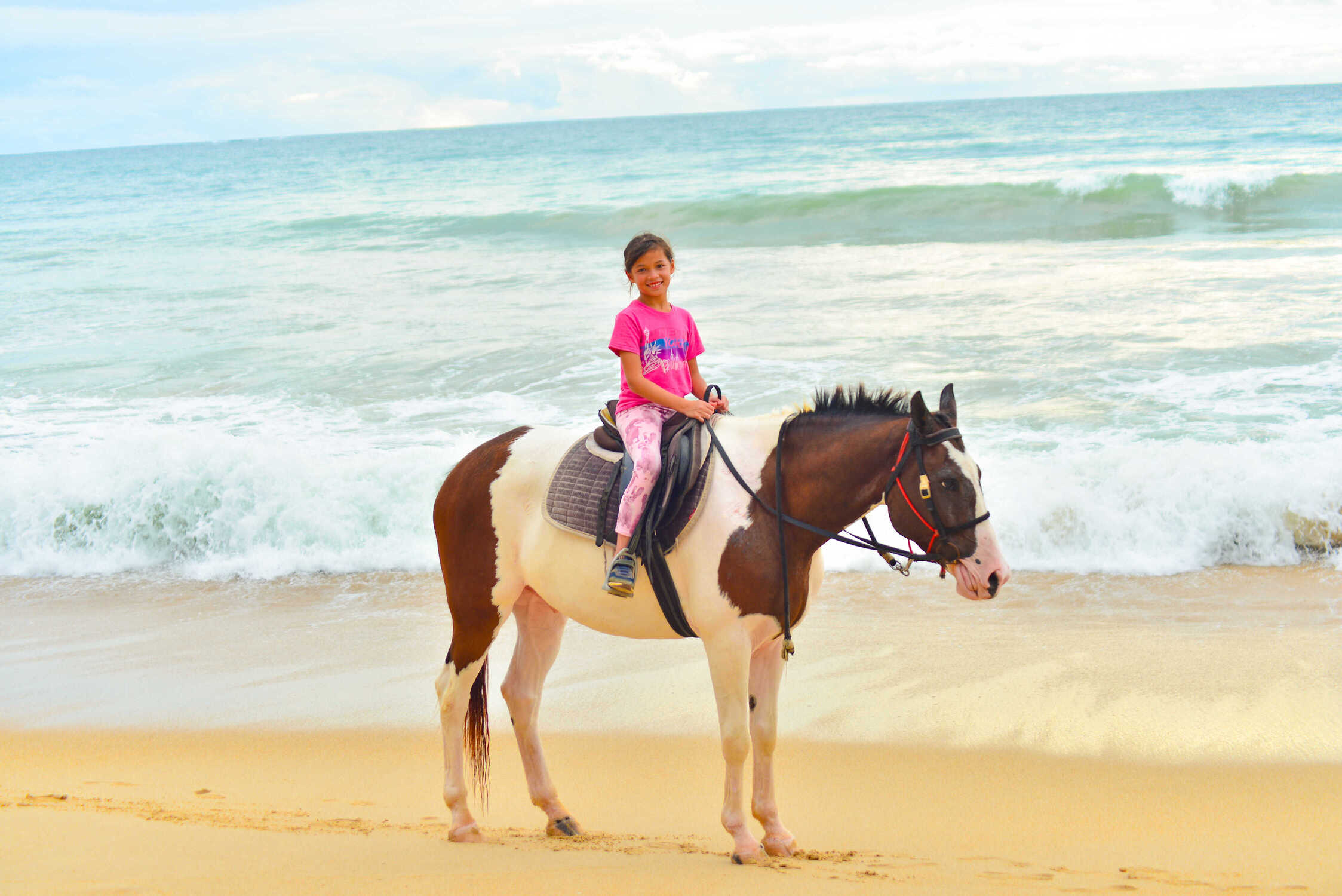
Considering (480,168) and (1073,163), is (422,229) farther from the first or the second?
(480,168)

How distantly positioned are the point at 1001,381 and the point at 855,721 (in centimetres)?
587

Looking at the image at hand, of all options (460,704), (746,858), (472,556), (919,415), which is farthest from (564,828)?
(919,415)

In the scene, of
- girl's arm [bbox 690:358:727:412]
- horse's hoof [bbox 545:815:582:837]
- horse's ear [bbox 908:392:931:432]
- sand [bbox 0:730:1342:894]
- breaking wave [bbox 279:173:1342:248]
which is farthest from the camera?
breaking wave [bbox 279:173:1342:248]

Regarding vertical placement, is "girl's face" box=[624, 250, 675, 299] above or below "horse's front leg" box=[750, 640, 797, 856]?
above

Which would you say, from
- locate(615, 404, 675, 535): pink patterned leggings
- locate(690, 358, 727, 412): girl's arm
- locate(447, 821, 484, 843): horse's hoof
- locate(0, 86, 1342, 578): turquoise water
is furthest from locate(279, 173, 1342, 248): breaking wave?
locate(447, 821, 484, 843): horse's hoof

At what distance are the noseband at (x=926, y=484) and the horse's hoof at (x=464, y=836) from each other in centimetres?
176

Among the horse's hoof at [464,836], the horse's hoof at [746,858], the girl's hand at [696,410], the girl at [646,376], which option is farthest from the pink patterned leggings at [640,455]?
the horse's hoof at [464,836]

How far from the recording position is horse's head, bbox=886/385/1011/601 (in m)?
2.60

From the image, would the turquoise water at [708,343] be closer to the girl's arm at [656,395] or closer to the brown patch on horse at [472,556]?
the brown patch on horse at [472,556]

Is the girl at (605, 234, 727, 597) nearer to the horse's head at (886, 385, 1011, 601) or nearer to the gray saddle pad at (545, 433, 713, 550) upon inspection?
the gray saddle pad at (545, 433, 713, 550)

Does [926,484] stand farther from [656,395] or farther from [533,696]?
[533,696]

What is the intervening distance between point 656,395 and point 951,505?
36.1 inches

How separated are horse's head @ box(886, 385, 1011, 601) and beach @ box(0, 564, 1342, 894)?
0.91m

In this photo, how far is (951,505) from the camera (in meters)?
2.61
